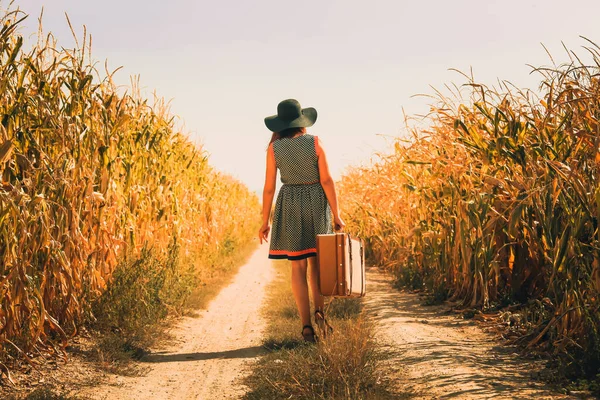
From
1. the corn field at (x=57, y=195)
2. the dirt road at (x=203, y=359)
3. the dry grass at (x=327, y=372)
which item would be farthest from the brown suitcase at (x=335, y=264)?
the corn field at (x=57, y=195)

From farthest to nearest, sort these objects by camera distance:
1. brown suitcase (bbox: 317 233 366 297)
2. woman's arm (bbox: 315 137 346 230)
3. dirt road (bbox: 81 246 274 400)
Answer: woman's arm (bbox: 315 137 346 230)
brown suitcase (bbox: 317 233 366 297)
dirt road (bbox: 81 246 274 400)

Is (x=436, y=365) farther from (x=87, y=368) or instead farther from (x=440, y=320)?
(x=87, y=368)

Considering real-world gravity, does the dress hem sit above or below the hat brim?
below

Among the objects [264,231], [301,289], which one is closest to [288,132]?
[264,231]

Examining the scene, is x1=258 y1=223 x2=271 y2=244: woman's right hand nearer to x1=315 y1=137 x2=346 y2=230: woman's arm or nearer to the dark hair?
x1=315 y1=137 x2=346 y2=230: woman's arm

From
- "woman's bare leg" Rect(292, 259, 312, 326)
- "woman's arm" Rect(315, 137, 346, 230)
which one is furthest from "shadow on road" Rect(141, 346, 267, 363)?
"woman's arm" Rect(315, 137, 346, 230)

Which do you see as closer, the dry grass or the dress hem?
the dry grass

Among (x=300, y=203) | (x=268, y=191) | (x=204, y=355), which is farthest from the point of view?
(x=204, y=355)

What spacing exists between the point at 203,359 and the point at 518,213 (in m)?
3.03

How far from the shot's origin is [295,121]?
241 inches

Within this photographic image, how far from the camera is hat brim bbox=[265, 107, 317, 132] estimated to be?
6.10 m

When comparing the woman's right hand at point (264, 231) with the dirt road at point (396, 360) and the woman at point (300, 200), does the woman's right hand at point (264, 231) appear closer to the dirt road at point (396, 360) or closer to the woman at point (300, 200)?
the woman at point (300, 200)

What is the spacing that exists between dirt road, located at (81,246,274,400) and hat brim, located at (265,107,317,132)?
6.74 feet

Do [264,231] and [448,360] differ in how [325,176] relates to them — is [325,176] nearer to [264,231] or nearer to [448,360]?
[264,231]
